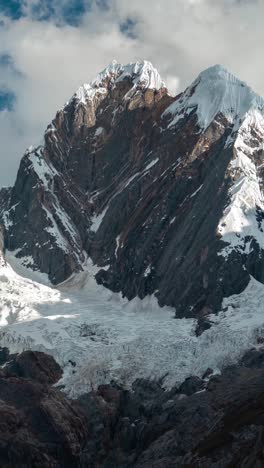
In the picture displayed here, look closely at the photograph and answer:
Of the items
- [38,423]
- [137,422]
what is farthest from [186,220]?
[38,423]

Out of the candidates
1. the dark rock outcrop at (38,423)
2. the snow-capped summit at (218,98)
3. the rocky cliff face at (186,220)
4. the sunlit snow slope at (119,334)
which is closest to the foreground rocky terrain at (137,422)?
the dark rock outcrop at (38,423)

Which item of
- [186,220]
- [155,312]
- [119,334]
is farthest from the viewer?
[186,220]

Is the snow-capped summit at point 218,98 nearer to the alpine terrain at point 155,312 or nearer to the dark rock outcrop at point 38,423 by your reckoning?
the alpine terrain at point 155,312

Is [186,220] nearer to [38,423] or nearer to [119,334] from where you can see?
[119,334]

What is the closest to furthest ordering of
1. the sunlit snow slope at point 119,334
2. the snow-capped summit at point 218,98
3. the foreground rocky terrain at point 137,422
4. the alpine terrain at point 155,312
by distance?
the foreground rocky terrain at point 137,422
the alpine terrain at point 155,312
the sunlit snow slope at point 119,334
the snow-capped summit at point 218,98

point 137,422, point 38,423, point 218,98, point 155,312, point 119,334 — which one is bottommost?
point 38,423

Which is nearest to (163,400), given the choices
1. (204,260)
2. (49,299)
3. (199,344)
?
(199,344)
